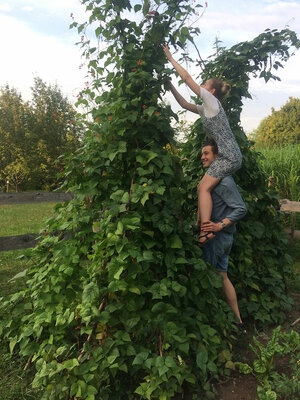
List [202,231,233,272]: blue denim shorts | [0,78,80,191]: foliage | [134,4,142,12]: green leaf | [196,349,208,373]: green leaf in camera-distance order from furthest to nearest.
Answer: [0,78,80,191]: foliage
[202,231,233,272]: blue denim shorts
[134,4,142,12]: green leaf
[196,349,208,373]: green leaf

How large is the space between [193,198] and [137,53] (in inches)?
72.4

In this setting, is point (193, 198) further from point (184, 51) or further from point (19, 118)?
point (19, 118)

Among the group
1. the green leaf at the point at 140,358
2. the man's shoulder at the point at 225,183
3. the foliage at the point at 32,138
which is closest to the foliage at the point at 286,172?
the man's shoulder at the point at 225,183

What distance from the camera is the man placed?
299 centimetres

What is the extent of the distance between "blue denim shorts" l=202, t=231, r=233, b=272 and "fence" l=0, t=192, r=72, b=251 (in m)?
2.47

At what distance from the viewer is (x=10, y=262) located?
235 inches

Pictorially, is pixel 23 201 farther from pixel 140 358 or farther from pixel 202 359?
pixel 202 359

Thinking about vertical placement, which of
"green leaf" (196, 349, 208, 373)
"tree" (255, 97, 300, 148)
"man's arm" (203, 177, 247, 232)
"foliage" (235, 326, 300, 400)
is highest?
"tree" (255, 97, 300, 148)

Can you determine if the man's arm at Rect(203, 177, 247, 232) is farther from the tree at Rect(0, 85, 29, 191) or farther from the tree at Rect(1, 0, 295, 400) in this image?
the tree at Rect(0, 85, 29, 191)

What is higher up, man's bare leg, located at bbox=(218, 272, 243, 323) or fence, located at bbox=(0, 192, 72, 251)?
fence, located at bbox=(0, 192, 72, 251)

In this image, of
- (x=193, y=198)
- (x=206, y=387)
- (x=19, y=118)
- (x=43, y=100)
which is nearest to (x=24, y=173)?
(x=19, y=118)

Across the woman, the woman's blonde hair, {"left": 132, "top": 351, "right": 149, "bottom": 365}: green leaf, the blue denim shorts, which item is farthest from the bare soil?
the woman's blonde hair

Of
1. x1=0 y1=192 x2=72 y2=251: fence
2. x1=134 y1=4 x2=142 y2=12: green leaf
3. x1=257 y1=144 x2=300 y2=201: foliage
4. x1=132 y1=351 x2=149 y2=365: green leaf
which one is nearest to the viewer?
x1=132 y1=351 x2=149 y2=365: green leaf

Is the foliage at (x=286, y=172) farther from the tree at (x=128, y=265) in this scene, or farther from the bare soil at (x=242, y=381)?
the tree at (x=128, y=265)
